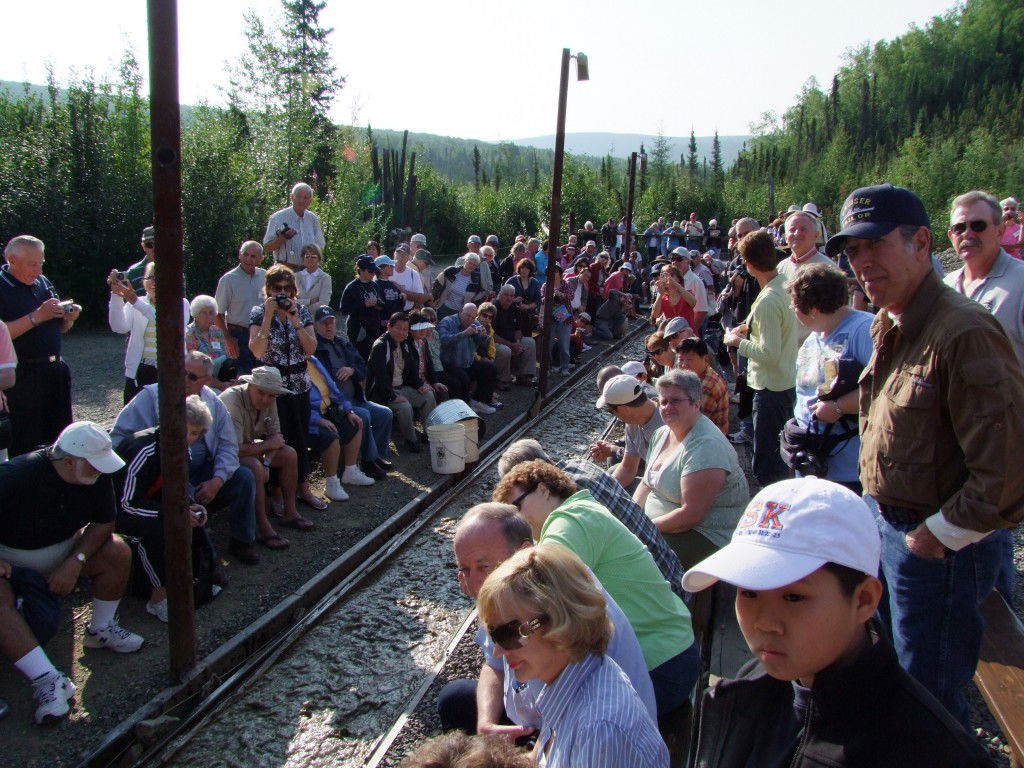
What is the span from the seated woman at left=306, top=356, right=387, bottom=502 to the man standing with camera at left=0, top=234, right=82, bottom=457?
2044mm

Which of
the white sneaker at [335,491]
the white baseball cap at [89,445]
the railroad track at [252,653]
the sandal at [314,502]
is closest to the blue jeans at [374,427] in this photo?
the white sneaker at [335,491]

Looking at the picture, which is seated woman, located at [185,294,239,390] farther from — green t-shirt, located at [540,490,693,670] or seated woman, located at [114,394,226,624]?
green t-shirt, located at [540,490,693,670]

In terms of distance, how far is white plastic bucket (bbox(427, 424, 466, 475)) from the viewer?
8.26 meters

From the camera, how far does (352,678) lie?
15.2 feet

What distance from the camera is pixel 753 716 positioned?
1.83 m

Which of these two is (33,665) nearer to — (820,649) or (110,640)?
(110,640)

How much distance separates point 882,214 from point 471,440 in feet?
20.4

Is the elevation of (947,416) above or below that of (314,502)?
above

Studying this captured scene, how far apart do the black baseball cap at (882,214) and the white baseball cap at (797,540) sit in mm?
1200

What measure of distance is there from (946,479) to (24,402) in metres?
6.37

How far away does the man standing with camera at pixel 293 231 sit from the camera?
32.4 ft

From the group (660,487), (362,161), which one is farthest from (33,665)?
(362,161)

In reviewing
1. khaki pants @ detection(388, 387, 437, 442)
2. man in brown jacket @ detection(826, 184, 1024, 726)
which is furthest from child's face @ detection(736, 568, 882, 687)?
khaki pants @ detection(388, 387, 437, 442)

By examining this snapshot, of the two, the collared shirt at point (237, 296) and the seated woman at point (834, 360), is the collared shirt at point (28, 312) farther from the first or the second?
the seated woman at point (834, 360)
